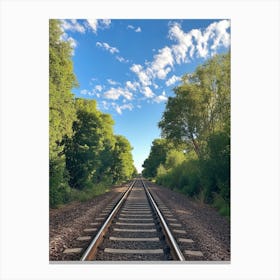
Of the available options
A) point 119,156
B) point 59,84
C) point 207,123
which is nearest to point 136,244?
point 59,84

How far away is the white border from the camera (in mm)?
4465

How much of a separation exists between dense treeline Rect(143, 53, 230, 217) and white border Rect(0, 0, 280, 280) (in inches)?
50.3

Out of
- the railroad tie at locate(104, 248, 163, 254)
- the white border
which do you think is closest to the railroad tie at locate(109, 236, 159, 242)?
the railroad tie at locate(104, 248, 163, 254)

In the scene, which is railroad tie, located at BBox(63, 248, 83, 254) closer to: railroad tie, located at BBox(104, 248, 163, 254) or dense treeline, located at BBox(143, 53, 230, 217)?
railroad tie, located at BBox(104, 248, 163, 254)

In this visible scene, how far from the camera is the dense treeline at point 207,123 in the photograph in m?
7.77

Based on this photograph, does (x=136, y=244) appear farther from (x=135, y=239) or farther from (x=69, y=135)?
(x=69, y=135)

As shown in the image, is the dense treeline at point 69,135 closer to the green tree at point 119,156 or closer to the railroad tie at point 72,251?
the railroad tie at point 72,251

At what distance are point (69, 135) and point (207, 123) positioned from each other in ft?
17.6

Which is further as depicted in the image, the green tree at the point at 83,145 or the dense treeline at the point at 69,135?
the green tree at the point at 83,145
